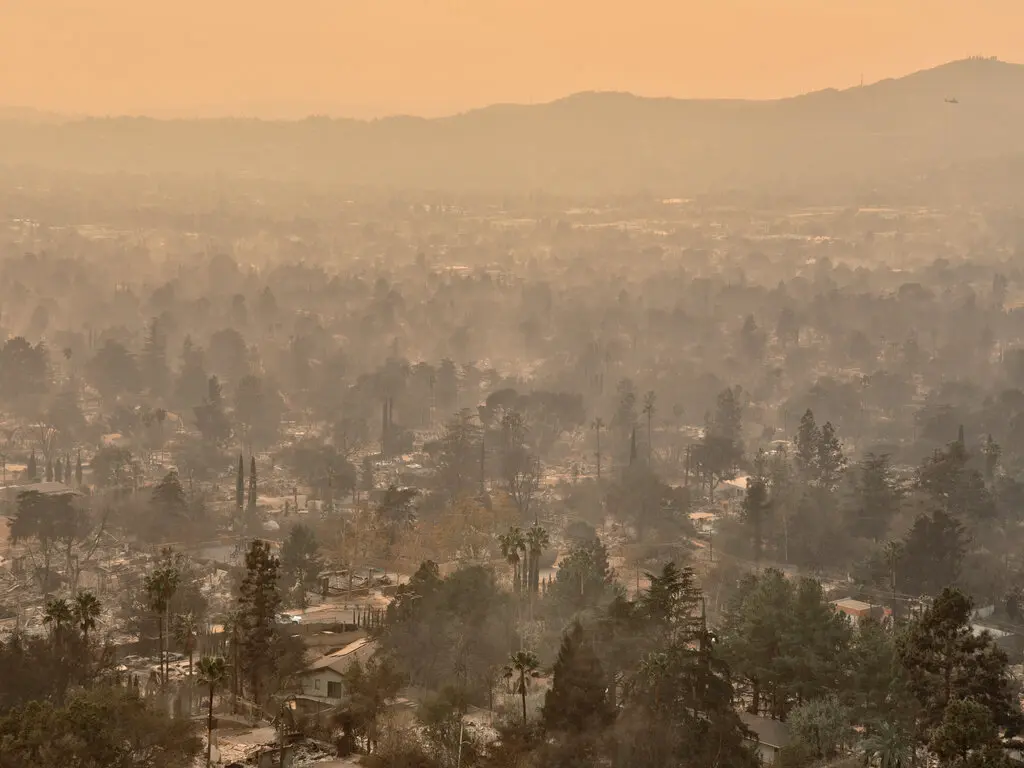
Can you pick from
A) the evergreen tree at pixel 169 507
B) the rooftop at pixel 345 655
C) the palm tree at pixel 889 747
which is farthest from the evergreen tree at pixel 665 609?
the evergreen tree at pixel 169 507

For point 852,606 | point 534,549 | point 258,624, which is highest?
point 258,624

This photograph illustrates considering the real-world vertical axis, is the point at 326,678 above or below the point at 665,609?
below

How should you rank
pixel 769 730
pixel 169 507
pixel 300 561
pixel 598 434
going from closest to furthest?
1. pixel 769 730
2. pixel 300 561
3. pixel 169 507
4. pixel 598 434

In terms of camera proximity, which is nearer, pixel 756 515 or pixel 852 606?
pixel 852 606

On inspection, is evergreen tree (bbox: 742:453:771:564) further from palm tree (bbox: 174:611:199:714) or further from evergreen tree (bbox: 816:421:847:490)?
palm tree (bbox: 174:611:199:714)

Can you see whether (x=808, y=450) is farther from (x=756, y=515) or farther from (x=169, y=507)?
(x=169, y=507)

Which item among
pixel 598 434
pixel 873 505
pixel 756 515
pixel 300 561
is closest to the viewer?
pixel 300 561

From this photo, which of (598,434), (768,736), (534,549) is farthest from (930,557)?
(598,434)

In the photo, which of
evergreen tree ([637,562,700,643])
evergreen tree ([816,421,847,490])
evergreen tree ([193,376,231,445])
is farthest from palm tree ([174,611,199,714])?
evergreen tree ([193,376,231,445])
